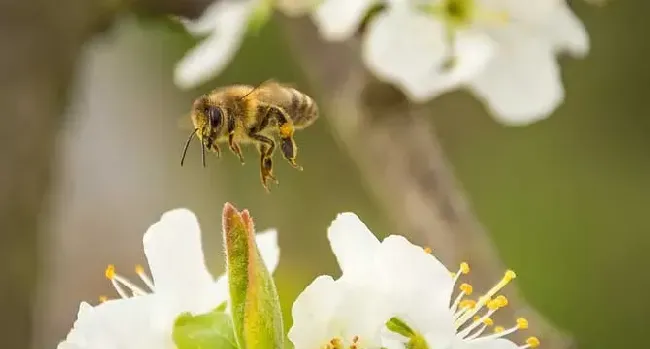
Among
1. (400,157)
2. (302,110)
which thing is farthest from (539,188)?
(302,110)

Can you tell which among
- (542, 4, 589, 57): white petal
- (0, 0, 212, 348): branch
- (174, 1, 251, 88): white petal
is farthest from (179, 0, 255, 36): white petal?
(542, 4, 589, 57): white petal

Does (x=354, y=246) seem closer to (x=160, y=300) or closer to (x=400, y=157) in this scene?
(x=160, y=300)

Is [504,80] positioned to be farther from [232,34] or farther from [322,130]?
[322,130]

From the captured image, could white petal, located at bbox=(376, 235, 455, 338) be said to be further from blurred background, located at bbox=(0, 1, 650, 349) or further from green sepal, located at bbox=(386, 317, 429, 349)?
blurred background, located at bbox=(0, 1, 650, 349)

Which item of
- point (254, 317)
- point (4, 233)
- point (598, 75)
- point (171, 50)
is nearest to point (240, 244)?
point (254, 317)

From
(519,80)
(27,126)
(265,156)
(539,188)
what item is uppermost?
(539,188)

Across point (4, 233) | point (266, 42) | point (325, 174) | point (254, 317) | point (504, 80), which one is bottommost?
point (254, 317)
